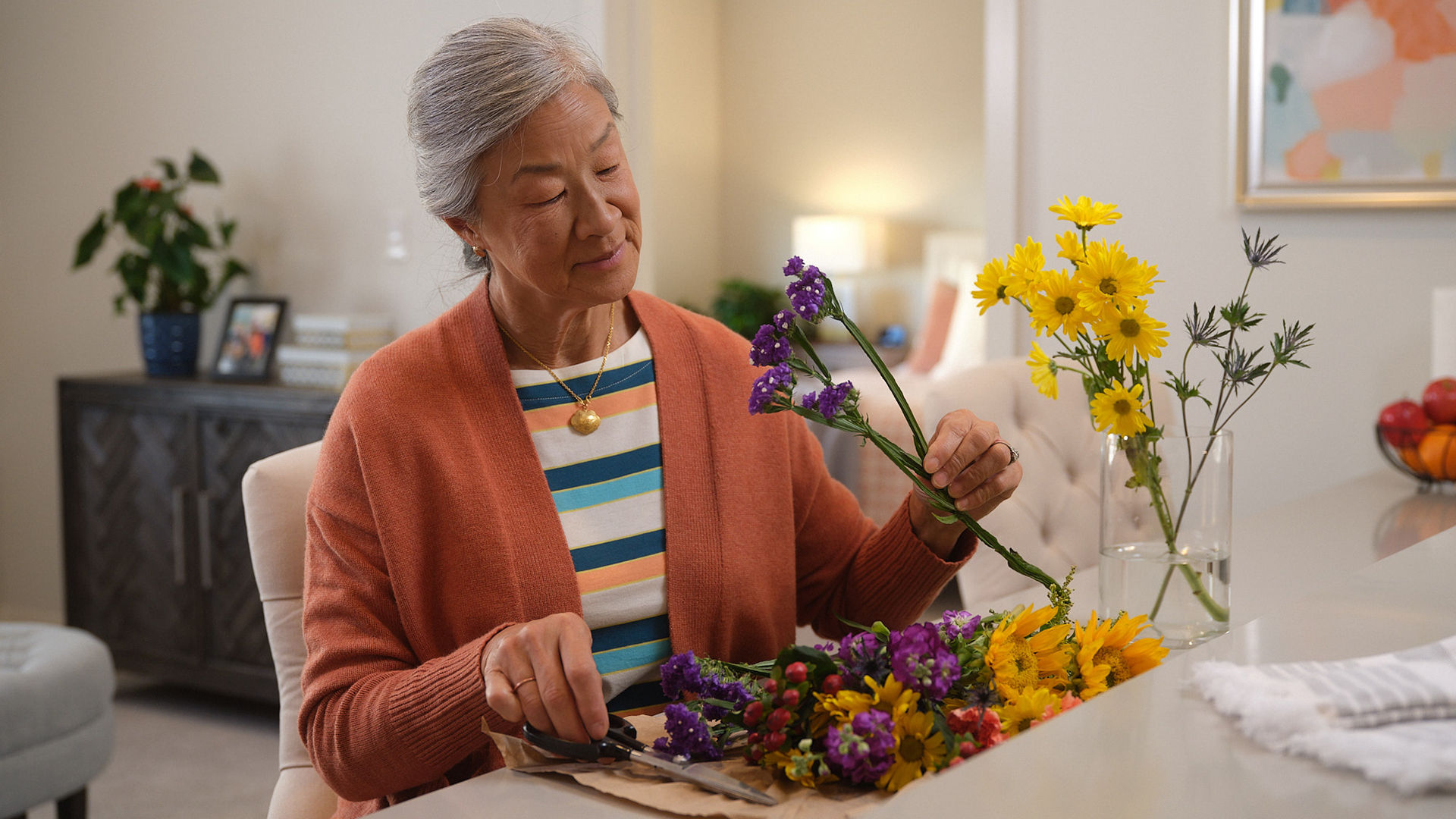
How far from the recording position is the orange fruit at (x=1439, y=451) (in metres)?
1.83

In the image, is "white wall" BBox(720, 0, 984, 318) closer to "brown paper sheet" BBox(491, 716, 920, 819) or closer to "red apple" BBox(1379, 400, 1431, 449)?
"red apple" BBox(1379, 400, 1431, 449)

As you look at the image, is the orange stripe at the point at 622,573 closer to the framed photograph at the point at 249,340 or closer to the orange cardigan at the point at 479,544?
the orange cardigan at the point at 479,544

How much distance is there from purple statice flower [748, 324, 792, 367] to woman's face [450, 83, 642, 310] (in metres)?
0.37

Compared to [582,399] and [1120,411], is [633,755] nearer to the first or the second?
[1120,411]

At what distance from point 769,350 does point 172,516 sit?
305 cm

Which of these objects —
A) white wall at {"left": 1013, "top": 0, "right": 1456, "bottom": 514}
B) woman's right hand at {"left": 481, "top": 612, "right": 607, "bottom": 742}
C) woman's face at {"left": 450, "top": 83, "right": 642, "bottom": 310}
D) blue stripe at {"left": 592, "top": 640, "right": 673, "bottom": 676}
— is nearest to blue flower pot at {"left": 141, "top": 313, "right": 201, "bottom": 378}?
white wall at {"left": 1013, "top": 0, "right": 1456, "bottom": 514}

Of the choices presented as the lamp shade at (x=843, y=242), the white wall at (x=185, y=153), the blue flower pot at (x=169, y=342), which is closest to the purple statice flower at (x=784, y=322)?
the white wall at (x=185, y=153)

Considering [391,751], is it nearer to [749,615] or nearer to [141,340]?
[749,615]

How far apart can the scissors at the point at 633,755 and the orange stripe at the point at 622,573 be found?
302 millimetres

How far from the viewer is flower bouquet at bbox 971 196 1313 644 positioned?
2.97 ft

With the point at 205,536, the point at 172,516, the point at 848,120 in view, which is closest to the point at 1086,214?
the point at 205,536

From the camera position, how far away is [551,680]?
889mm

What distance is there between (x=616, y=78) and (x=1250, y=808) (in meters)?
2.54

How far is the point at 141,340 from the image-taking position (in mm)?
3617
